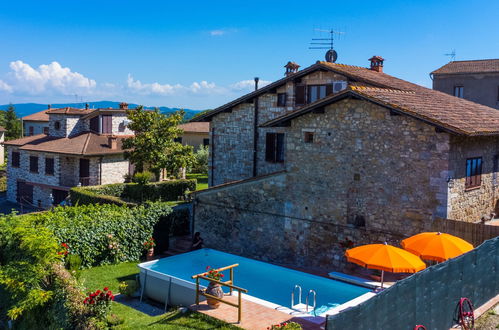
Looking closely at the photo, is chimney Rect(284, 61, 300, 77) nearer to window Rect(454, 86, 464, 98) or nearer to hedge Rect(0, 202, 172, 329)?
hedge Rect(0, 202, 172, 329)

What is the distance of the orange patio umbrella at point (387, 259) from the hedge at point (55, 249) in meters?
7.69

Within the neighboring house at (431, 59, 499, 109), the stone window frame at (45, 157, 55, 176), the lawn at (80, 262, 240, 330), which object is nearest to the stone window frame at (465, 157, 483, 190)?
the lawn at (80, 262, 240, 330)

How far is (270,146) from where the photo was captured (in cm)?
2483

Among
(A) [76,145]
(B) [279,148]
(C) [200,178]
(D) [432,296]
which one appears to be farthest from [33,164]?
(D) [432,296]

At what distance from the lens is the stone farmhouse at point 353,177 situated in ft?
54.1

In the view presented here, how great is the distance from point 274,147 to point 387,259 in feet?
39.5

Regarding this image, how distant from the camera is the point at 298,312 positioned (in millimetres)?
13469

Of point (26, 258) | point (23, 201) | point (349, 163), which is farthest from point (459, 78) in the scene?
point (23, 201)

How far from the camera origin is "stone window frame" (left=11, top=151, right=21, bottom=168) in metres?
44.9

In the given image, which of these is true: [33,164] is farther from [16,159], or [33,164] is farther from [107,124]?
[107,124]

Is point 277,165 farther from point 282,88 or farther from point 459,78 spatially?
point 459,78

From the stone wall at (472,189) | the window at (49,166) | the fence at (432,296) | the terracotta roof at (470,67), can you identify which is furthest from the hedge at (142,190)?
the fence at (432,296)

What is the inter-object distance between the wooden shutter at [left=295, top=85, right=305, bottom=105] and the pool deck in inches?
489

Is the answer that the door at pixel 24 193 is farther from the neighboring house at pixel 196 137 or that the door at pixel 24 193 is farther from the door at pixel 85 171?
the neighboring house at pixel 196 137
